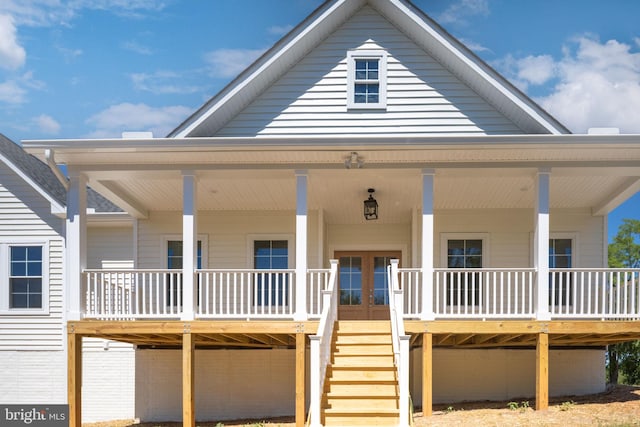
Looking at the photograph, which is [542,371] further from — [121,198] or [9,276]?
[9,276]

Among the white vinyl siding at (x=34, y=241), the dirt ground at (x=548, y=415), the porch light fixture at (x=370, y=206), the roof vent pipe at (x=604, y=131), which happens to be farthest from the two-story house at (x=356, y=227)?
the white vinyl siding at (x=34, y=241)

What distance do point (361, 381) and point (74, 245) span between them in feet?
18.3

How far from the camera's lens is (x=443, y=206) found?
16094 millimetres

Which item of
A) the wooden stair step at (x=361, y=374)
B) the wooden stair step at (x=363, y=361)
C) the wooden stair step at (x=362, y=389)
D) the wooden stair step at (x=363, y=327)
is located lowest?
the wooden stair step at (x=362, y=389)

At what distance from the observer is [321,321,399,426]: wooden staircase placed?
10.3 meters

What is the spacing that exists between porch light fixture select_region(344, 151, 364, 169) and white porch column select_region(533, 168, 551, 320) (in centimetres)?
313

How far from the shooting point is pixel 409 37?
13.7 meters

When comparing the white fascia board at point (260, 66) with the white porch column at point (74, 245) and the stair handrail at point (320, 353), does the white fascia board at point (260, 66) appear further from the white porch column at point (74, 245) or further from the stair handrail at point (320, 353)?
the stair handrail at point (320, 353)

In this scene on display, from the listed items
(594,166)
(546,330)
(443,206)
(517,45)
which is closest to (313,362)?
(546,330)

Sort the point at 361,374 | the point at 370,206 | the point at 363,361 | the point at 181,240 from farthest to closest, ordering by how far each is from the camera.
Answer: the point at 181,240, the point at 370,206, the point at 363,361, the point at 361,374

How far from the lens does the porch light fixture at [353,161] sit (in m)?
12.1

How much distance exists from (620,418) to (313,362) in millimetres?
5222

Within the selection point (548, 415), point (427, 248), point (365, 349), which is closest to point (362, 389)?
point (365, 349)

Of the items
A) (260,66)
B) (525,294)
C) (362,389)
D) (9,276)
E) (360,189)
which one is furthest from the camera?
(9,276)
